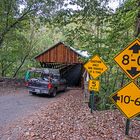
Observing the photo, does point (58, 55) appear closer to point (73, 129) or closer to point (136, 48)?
point (73, 129)

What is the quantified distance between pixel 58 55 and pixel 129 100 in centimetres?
2348

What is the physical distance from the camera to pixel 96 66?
10.9m

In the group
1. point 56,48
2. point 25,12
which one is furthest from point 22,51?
point 25,12

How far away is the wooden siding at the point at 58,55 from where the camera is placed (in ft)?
93.7

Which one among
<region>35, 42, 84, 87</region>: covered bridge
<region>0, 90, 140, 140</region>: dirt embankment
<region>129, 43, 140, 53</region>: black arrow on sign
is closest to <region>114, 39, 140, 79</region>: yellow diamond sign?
<region>129, 43, 140, 53</region>: black arrow on sign

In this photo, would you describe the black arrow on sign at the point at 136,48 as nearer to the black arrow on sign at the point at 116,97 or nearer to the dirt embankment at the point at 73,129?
the black arrow on sign at the point at 116,97

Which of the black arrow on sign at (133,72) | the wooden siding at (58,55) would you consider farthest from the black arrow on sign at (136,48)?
the wooden siding at (58,55)

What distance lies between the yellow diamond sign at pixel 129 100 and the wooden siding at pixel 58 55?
72.4 feet

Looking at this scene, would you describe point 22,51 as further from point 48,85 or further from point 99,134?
point 99,134

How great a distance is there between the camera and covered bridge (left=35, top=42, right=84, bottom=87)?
2844 cm

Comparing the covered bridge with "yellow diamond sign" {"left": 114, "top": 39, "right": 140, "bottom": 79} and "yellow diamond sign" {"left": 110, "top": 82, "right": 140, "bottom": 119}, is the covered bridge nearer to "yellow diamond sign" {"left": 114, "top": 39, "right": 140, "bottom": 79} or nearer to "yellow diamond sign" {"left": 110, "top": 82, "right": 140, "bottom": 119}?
"yellow diamond sign" {"left": 114, "top": 39, "right": 140, "bottom": 79}

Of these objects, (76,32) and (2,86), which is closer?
(76,32)

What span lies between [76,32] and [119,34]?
2.66 m

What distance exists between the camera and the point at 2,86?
2189 centimetres
